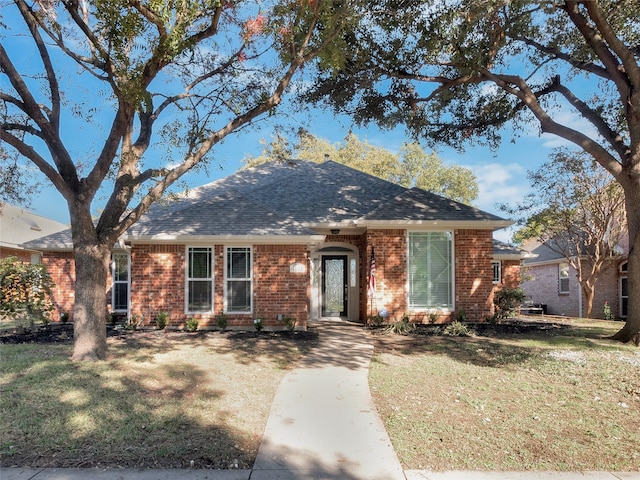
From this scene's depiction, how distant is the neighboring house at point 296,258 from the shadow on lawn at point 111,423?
5.24 meters

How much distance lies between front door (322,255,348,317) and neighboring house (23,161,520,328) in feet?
0.12

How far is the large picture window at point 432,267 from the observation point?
42.0 ft

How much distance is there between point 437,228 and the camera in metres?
12.8

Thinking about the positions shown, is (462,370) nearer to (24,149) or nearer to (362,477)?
(362,477)

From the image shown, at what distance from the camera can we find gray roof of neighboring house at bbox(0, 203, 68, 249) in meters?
21.4

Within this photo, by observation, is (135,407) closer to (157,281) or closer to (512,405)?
(512,405)

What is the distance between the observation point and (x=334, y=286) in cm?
1476

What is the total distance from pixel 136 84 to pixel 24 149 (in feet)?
7.57

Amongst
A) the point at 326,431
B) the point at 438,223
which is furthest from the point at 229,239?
the point at 326,431


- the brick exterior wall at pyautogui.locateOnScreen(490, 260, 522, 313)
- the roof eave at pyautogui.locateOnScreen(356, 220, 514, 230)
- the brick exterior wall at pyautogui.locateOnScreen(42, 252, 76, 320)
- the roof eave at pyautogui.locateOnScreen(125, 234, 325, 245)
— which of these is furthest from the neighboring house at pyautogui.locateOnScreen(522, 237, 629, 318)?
the brick exterior wall at pyautogui.locateOnScreen(42, 252, 76, 320)

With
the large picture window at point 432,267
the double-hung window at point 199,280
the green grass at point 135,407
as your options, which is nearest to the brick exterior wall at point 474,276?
the large picture window at point 432,267

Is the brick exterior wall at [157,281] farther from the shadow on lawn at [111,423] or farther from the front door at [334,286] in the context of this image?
the shadow on lawn at [111,423]

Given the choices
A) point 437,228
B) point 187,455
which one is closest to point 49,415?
point 187,455

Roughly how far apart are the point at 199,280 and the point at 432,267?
697 cm
